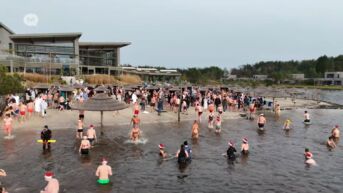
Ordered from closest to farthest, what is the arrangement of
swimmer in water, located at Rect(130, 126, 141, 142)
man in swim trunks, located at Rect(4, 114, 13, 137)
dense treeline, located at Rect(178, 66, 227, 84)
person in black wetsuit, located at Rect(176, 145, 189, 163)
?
1. person in black wetsuit, located at Rect(176, 145, 189, 163)
2. man in swim trunks, located at Rect(4, 114, 13, 137)
3. swimmer in water, located at Rect(130, 126, 141, 142)
4. dense treeline, located at Rect(178, 66, 227, 84)

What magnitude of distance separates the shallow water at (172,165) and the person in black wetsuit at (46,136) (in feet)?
1.45

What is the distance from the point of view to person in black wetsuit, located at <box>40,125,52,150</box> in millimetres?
18133

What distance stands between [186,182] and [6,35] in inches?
2680

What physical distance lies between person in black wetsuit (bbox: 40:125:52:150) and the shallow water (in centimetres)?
44

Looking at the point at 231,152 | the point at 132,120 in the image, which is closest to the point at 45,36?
the point at 132,120

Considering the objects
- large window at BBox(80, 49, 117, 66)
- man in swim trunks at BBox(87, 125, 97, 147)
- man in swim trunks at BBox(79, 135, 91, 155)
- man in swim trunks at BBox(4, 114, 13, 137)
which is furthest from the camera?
large window at BBox(80, 49, 117, 66)

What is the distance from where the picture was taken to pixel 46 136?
18.3m

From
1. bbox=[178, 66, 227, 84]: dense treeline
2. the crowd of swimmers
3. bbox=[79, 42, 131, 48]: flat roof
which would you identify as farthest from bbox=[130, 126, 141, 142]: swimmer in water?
bbox=[178, 66, 227, 84]: dense treeline

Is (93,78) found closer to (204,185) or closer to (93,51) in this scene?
(93,51)

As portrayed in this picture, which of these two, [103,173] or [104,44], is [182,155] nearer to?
[103,173]

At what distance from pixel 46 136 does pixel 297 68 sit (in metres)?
178

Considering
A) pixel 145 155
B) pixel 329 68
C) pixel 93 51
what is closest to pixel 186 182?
pixel 145 155

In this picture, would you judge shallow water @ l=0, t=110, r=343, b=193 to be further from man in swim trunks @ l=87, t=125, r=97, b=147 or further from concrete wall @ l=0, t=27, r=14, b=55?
concrete wall @ l=0, t=27, r=14, b=55

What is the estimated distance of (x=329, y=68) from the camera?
148500mm
